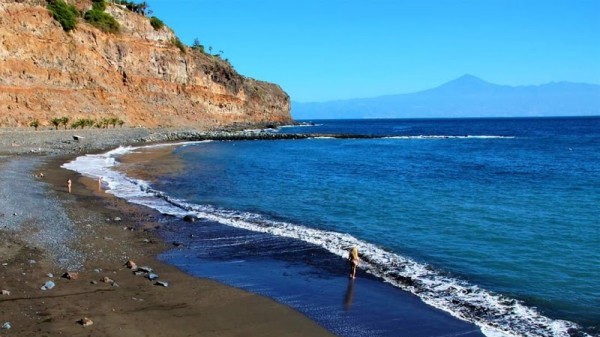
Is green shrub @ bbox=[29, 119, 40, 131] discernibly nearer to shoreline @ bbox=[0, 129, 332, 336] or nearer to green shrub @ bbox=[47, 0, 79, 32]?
green shrub @ bbox=[47, 0, 79, 32]

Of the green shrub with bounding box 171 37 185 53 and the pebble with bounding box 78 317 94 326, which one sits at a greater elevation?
the green shrub with bounding box 171 37 185 53

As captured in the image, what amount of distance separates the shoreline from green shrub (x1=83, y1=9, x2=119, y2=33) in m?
72.5

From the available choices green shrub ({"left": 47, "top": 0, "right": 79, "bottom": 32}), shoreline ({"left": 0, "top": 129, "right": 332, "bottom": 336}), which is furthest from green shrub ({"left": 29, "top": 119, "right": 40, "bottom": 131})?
shoreline ({"left": 0, "top": 129, "right": 332, "bottom": 336})

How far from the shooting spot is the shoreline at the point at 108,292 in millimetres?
10867

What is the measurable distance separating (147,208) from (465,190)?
20517mm

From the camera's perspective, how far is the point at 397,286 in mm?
14641

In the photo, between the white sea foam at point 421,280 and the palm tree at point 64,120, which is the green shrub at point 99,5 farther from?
the white sea foam at point 421,280

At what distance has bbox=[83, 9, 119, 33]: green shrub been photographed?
282ft

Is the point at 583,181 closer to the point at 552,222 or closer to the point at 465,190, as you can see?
the point at 465,190

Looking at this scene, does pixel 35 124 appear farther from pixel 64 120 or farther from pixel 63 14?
pixel 63 14

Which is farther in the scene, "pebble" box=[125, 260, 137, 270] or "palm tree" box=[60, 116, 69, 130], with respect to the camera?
"palm tree" box=[60, 116, 69, 130]

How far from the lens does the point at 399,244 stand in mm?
19531

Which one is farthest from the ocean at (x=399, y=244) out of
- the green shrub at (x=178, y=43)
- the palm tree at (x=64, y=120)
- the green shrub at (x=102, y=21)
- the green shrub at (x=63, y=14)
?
the green shrub at (x=178, y=43)

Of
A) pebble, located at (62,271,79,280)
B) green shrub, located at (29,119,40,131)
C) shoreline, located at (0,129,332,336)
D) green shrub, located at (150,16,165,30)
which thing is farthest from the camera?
green shrub, located at (150,16,165,30)
